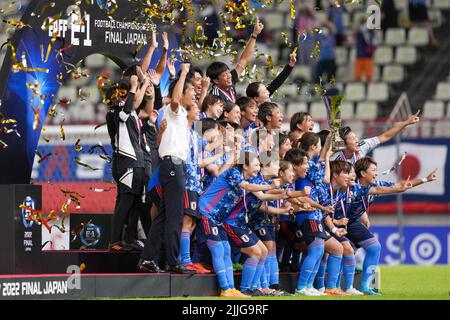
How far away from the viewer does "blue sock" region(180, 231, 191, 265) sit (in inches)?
444

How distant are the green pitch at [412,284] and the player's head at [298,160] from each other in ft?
4.24

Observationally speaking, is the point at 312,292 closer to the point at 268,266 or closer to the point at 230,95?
the point at 268,266

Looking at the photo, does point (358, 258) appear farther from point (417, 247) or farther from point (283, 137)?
point (283, 137)

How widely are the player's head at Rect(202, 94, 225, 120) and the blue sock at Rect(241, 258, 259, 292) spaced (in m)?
1.47

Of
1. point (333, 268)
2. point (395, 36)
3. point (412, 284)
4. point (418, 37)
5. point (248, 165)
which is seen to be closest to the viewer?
point (248, 165)

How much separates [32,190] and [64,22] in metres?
1.80

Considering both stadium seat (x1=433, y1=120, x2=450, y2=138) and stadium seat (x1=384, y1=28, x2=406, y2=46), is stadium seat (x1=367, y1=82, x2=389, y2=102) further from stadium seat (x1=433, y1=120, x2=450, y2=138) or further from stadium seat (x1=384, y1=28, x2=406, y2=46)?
stadium seat (x1=433, y1=120, x2=450, y2=138)

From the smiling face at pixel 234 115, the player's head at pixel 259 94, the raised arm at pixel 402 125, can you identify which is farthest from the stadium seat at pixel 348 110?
the smiling face at pixel 234 115

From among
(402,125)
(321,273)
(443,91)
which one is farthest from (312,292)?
(443,91)

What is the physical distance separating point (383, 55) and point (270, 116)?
1225cm

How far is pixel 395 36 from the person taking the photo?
79.1ft

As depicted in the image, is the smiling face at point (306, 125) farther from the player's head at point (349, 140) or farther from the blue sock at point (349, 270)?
the blue sock at point (349, 270)

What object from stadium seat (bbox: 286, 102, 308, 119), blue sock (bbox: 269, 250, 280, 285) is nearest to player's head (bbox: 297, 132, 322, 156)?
blue sock (bbox: 269, 250, 280, 285)

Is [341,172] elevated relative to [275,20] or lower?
lower
